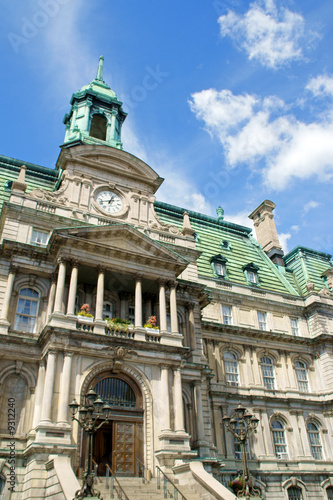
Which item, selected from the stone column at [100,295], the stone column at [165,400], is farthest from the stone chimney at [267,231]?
the stone column at [100,295]

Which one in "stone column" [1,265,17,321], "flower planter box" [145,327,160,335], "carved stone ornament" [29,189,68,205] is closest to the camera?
"stone column" [1,265,17,321]

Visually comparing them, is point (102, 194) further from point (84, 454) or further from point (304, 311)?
point (304, 311)

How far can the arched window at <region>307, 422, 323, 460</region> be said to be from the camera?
3631 cm

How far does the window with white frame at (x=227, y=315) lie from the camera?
39.3 m

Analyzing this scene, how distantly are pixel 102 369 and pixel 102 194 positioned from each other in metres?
13.6

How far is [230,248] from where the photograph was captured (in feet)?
155

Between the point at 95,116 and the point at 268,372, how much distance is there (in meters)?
27.5

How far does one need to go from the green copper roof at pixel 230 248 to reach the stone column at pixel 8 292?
18174 millimetres

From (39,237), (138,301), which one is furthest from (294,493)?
(39,237)

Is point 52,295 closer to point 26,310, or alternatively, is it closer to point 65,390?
point 26,310

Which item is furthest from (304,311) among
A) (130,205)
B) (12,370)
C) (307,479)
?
(12,370)

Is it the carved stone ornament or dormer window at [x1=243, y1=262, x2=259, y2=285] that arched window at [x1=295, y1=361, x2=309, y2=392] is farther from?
the carved stone ornament

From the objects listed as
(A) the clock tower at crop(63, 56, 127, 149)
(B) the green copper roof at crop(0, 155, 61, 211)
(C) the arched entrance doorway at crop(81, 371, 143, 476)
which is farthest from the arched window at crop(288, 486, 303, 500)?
(A) the clock tower at crop(63, 56, 127, 149)

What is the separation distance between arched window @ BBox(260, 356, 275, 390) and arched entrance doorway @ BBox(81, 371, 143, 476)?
52.6ft
